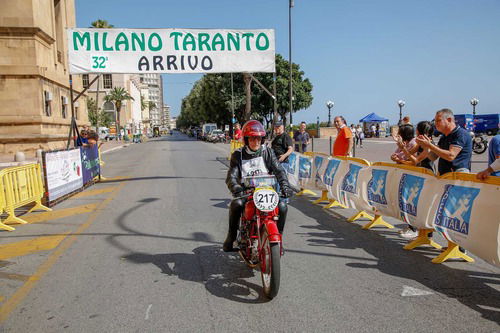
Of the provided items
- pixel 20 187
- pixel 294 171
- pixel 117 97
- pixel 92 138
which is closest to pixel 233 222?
pixel 20 187

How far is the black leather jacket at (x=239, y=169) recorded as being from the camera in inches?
181

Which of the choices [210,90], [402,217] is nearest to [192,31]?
[402,217]

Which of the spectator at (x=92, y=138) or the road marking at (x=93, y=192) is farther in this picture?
the spectator at (x=92, y=138)

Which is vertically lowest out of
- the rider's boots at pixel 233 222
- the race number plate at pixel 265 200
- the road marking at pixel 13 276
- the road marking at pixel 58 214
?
the road marking at pixel 58 214

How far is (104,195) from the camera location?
36.4 feet

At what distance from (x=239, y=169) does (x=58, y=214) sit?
5608 millimetres

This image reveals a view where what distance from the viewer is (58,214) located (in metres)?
8.66

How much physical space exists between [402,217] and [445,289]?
202 centimetres

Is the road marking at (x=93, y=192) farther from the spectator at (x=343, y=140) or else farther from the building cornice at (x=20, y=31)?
the building cornice at (x=20, y=31)

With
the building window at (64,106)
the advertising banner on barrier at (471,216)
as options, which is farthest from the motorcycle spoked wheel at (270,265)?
the building window at (64,106)

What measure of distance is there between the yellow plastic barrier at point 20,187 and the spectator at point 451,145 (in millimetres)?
7246

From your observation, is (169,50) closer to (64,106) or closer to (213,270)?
(213,270)

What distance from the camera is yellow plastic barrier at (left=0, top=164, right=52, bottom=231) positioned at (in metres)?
7.77

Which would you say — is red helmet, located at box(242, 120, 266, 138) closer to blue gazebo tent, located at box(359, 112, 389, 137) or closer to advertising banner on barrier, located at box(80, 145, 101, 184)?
advertising banner on barrier, located at box(80, 145, 101, 184)
